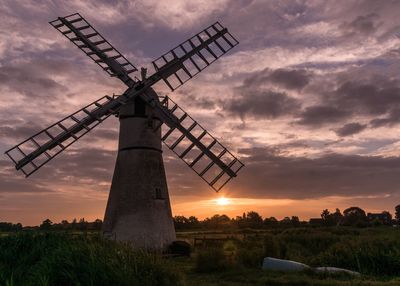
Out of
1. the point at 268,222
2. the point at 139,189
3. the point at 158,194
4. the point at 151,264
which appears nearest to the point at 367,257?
the point at 151,264

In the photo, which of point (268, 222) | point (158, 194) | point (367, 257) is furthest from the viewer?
point (268, 222)

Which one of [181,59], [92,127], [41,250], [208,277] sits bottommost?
[208,277]

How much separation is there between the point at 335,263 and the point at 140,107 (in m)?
12.9

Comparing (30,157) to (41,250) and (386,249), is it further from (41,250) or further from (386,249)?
(386,249)

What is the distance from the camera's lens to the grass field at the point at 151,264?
34.5ft

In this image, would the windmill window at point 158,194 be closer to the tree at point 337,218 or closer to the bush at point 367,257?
the bush at point 367,257

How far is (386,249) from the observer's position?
1706 centimetres

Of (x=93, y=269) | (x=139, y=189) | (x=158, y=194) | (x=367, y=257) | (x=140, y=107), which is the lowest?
(x=93, y=269)

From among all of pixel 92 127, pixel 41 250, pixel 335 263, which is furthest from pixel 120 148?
pixel 335 263

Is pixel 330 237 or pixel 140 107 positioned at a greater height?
pixel 140 107

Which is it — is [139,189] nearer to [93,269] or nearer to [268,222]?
[93,269]

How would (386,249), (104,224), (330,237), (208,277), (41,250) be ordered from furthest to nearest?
(330,237) → (104,224) → (386,249) → (208,277) → (41,250)

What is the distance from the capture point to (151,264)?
37.8 ft

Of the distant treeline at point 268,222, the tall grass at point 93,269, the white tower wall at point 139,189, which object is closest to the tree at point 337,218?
the distant treeline at point 268,222
